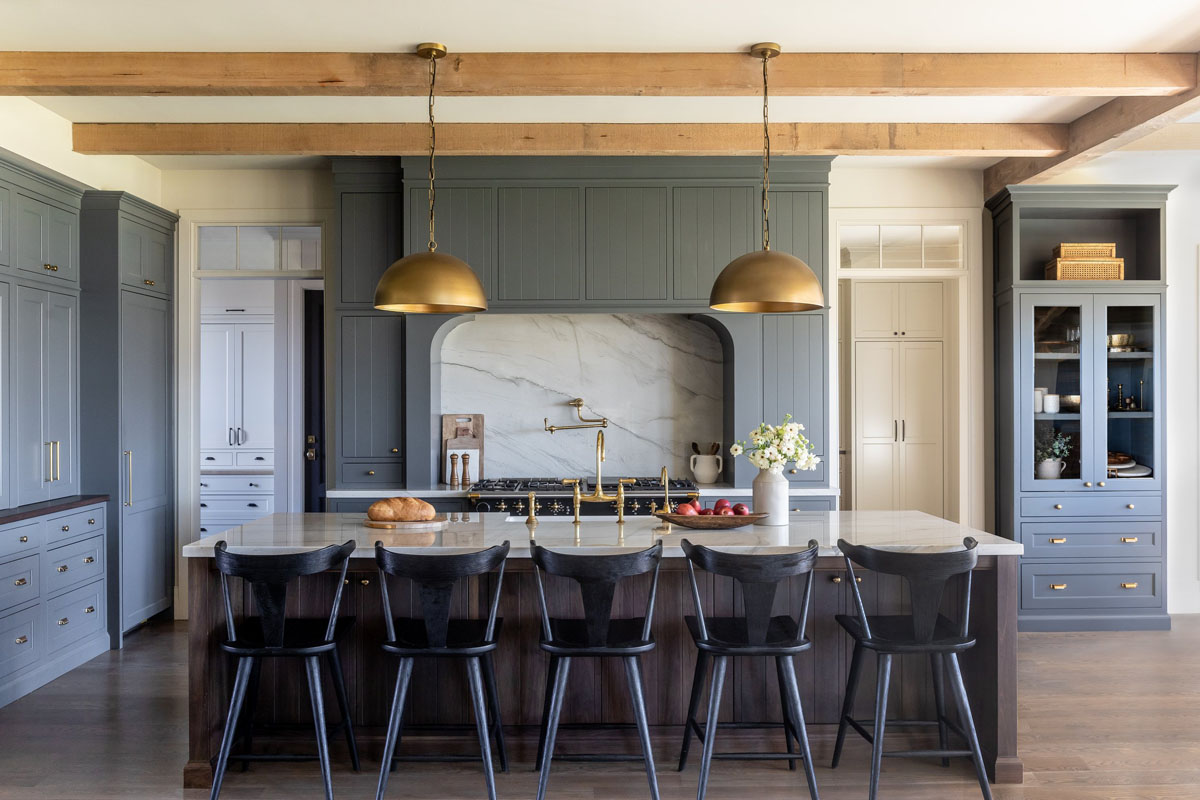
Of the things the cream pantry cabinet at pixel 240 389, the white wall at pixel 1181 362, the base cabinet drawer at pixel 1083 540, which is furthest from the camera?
the cream pantry cabinet at pixel 240 389

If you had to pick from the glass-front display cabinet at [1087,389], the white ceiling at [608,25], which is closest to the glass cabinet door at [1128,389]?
the glass-front display cabinet at [1087,389]

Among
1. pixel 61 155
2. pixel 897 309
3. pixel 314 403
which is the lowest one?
pixel 314 403

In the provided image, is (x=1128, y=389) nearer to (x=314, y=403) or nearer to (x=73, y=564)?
(x=314, y=403)

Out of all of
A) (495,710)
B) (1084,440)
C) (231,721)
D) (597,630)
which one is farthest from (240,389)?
(1084,440)

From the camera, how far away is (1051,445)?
558 cm

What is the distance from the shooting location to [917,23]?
3.52m

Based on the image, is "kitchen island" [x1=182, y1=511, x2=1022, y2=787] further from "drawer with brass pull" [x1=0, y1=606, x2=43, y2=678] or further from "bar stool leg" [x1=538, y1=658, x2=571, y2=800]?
"drawer with brass pull" [x1=0, y1=606, x2=43, y2=678]

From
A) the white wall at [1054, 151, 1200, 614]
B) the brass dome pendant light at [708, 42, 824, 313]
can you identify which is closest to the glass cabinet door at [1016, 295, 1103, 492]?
the white wall at [1054, 151, 1200, 614]

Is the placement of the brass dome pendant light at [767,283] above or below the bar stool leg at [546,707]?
above

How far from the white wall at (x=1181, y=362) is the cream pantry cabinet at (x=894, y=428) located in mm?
1526

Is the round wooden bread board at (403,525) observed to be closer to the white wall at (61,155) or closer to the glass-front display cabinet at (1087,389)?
the white wall at (61,155)

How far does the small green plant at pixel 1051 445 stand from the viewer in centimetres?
556

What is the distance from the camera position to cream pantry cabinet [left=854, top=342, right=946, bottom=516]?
22.2 feet

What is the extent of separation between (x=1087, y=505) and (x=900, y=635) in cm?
315
